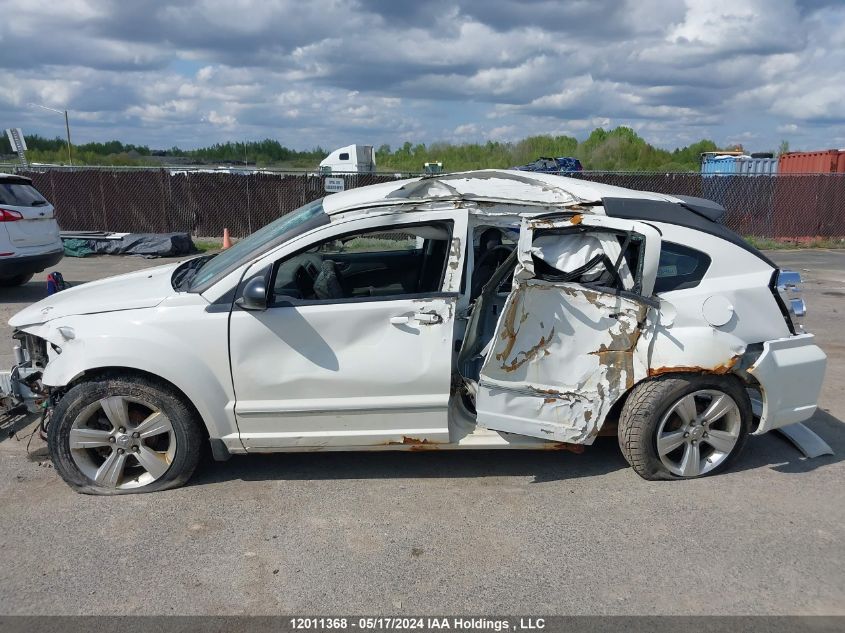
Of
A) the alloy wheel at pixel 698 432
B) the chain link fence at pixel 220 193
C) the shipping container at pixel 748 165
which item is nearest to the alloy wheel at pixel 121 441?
the alloy wheel at pixel 698 432

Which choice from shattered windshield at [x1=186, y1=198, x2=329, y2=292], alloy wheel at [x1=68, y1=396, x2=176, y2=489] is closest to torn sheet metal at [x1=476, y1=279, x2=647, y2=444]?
shattered windshield at [x1=186, y1=198, x2=329, y2=292]

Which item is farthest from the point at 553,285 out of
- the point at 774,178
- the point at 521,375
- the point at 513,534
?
the point at 774,178

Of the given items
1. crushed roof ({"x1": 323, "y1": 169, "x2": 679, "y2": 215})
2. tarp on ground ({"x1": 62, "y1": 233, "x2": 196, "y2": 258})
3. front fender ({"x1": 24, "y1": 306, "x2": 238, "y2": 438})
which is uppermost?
crushed roof ({"x1": 323, "y1": 169, "x2": 679, "y2": 215})

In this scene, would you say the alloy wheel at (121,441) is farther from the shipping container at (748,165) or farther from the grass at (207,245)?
the shipping container at (748,165)

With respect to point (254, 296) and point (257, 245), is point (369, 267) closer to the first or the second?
point (257, 245)

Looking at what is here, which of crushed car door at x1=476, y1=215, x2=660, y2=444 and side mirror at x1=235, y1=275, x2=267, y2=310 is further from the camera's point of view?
crushed car door at x1=476, y1=215, x2=660, y2=444


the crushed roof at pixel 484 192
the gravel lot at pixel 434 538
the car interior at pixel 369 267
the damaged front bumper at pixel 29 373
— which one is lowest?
the gravel lot at pixel 434 538

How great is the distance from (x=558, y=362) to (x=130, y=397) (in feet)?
7.93

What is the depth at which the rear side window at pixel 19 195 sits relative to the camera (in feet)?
30.0

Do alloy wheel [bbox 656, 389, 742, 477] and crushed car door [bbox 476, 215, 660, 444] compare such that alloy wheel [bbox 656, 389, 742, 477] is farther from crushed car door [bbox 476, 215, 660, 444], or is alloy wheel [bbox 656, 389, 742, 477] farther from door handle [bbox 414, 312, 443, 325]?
door handle [bbox 414, 312, 443, 325]

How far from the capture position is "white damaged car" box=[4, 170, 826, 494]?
3717 mm

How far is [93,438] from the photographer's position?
3789mm

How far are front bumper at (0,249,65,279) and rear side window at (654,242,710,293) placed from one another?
868 centimetres

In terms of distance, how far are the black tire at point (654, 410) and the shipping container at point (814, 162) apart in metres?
18.6
